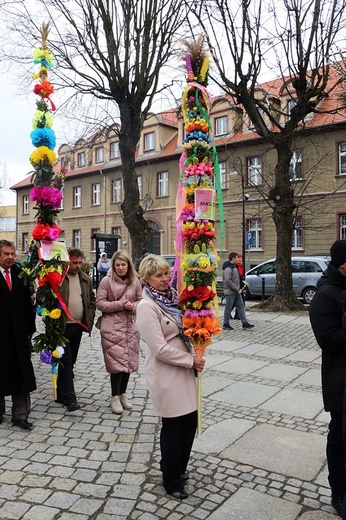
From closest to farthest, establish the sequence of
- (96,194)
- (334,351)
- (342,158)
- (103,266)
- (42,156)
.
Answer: (334,351) < (42,156) < (103,266) < (342,158) < (96,194)

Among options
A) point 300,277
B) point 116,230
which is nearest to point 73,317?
point 300,277

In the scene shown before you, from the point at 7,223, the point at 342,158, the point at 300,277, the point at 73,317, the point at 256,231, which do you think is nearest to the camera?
the point at 73,317

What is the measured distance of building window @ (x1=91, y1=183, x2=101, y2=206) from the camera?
132 ft

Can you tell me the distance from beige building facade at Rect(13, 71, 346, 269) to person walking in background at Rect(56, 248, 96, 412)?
11830 millimetres

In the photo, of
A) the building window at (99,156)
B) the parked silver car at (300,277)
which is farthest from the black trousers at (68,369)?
the building window at (99,156)

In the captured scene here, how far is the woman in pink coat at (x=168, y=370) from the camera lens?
3.30 metres

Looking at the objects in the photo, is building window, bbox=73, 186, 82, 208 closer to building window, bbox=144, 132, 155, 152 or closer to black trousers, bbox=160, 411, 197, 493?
building window, bbox=144, 132, 155, 152

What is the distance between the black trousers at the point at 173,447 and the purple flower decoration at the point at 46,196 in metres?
2.89

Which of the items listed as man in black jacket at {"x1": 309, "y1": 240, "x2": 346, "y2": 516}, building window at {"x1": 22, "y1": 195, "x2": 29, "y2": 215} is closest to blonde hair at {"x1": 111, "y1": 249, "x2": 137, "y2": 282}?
man in black jacket at {"x1": 309, "y1": 240, "x2": 346, "y2": 516}

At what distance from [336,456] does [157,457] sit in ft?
5.08

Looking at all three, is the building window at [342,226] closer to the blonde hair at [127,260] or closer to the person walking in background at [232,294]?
the person walking in background at [232,294]

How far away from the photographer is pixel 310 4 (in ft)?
42.7

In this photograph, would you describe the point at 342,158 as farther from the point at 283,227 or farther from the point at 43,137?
the point at 43,137

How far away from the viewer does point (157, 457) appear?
13.3ft
